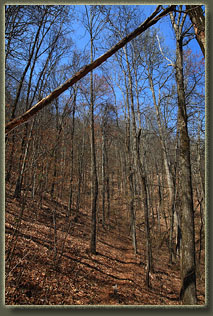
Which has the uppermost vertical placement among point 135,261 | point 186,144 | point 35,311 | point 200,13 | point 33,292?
point 200,13

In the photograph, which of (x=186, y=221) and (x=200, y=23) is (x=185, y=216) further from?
(x=200, y=23)

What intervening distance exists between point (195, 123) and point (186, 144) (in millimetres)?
2104

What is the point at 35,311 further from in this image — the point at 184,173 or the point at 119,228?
the point at 119,228

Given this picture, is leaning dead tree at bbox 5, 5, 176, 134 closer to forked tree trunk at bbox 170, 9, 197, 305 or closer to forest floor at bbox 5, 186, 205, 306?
forest floor at bbox 5, 186, 205, 306

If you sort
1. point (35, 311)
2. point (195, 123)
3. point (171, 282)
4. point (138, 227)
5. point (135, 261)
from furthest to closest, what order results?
point (138, 227), point (135, 261), point (171, 282), point (195, 123), point (35, 311)

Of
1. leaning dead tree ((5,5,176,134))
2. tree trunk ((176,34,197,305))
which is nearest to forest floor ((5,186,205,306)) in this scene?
tree trunk ((176,34,197,305))

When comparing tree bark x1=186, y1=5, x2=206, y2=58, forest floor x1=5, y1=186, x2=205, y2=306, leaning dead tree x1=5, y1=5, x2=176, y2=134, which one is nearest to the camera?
leaning dead tree x1=5, y1=5, x2=176, y2=134

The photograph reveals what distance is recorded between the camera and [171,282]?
5852mm

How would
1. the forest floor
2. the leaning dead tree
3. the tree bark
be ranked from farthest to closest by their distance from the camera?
the forest floor, the tree bark, the leaning dead tree

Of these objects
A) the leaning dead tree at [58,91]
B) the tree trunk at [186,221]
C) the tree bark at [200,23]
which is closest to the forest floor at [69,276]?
the tree trunk at [186,221]

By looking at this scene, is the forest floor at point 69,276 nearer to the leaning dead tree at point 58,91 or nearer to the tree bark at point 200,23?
the leaning dead tree at point 58,91

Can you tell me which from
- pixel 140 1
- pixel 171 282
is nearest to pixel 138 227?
pixel 171 282

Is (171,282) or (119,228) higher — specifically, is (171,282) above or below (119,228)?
above

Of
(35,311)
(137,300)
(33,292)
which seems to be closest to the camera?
(35,311)
